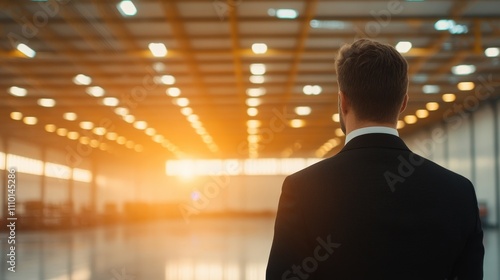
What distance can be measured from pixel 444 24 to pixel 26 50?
49.0 feet

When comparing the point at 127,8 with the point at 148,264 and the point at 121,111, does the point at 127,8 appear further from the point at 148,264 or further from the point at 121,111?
the point at 121,111

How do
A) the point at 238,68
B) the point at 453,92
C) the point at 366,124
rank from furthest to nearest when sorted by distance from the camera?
1. the point at 453,92
2. the point at 238,68
3. the point at 366,124

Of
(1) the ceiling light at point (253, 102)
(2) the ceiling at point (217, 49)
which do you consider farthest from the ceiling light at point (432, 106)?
(1) the ceiling light at point (253, 102)

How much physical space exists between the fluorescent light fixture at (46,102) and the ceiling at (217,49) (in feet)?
1.29

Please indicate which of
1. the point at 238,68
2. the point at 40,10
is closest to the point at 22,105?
the point at 238,68

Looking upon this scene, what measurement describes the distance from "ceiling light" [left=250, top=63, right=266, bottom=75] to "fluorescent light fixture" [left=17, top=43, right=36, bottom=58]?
8.66 metres

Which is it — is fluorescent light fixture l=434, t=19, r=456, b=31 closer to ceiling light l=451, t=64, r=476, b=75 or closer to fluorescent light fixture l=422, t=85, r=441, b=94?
ceiling light l=451, t=64, r=476, b=75

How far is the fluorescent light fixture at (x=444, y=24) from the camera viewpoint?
67.9 ft

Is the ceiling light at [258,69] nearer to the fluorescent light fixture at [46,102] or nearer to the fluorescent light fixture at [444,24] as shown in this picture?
the fluorescent light fixture at [444,24]

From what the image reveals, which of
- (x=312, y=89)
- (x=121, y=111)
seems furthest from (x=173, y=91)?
(x=121, y=111)

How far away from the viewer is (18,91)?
33.2 m

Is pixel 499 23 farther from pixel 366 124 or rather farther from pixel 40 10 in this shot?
pixel 366 124

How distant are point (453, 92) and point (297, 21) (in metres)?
16.2

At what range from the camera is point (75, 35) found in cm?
2273
